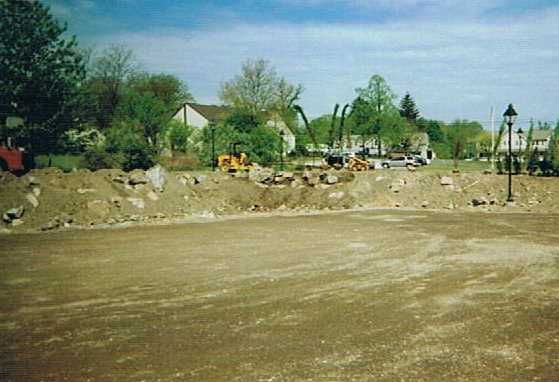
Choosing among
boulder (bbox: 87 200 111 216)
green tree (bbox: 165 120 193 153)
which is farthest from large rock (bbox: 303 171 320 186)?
green tree (bbox: 165 120 193 153)

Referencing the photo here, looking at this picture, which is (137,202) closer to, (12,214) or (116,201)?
(116,201)

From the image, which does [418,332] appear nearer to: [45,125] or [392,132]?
[45,125]

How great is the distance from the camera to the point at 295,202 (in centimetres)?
2338

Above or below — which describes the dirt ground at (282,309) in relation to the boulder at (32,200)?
below

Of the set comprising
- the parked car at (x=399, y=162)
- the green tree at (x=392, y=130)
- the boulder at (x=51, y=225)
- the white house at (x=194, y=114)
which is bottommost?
the boulder at (x=51, y=225)

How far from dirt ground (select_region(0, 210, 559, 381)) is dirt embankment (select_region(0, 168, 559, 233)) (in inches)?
156

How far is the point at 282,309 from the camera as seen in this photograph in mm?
7633

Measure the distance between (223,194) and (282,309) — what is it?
1575 cm

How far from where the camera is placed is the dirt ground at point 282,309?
553 cm

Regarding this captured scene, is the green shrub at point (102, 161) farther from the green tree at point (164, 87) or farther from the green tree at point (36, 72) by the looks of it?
the green tree at point (164, 87)

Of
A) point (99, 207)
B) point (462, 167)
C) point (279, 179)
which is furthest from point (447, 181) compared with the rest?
point (462, 167)

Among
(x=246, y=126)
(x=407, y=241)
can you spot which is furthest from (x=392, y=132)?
(x=407, y=241)

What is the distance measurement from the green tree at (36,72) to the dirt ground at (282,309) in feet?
44.8

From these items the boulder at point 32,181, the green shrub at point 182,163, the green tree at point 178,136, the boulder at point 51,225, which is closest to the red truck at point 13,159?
the boulder at point 32,181
